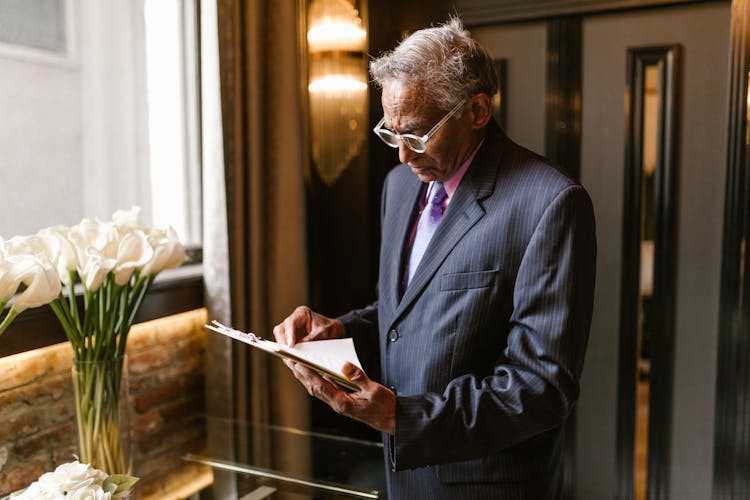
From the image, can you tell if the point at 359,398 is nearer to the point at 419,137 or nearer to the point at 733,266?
the point at 419,137

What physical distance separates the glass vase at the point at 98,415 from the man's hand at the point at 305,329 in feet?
1.49

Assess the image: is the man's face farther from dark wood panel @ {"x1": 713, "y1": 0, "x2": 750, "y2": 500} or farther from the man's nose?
dark wood panel @ {"x1": 713, "y1": 0, "x2": 750, "y2": 500}

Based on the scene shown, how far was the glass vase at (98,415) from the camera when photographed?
1.58m

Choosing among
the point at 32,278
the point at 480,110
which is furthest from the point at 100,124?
the point at 480,110

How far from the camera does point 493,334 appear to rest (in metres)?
1.34

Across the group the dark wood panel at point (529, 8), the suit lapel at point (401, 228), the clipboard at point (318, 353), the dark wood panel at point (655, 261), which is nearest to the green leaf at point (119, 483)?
the clipboard at point (318, 353)

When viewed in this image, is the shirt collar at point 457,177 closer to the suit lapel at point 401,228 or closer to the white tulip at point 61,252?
the suit lapel at point 401,228

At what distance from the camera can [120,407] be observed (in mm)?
1650

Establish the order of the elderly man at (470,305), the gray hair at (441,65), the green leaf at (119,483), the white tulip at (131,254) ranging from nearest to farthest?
the green leaf at (119,483) → the elderly man at (470,305) → the gray hair at (441,65) → the white tulip at (131,254)

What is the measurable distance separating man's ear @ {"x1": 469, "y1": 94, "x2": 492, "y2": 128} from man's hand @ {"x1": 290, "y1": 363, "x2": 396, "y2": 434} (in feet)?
1.94

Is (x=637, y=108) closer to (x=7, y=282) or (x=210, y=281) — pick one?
(x=210, y=281)

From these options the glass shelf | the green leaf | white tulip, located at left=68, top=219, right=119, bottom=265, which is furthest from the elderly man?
white tulip, located at left=68, top=219, right=119, bottom=265

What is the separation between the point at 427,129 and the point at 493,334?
0.44m

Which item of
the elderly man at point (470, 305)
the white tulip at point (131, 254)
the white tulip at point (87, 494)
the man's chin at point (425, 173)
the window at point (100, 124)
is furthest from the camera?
the window at point (100, 124)
